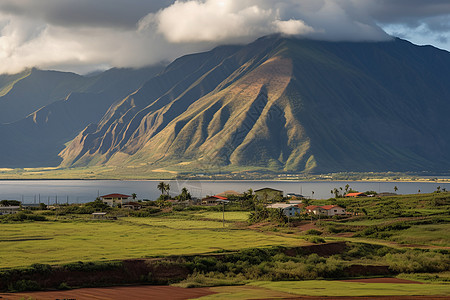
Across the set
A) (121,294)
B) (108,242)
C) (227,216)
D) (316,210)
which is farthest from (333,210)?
(121,294)

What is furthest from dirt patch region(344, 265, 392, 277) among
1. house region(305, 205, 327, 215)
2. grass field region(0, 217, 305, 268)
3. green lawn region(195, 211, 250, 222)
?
house region(305, 205, 327, 215)

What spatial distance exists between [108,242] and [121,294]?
1241 inches

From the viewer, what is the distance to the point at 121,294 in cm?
5544

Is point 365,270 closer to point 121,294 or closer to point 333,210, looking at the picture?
point 121,294

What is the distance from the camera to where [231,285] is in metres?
60.8

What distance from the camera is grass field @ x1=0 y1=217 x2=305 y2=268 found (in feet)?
231

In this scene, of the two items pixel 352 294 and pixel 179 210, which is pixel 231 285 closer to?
pixel 352 294

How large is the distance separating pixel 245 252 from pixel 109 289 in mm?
21642

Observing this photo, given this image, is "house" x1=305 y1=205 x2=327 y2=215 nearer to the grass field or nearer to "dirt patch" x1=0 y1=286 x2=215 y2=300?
the grass field

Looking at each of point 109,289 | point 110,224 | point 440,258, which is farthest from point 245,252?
point 110,224

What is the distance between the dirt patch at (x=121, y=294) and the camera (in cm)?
5294

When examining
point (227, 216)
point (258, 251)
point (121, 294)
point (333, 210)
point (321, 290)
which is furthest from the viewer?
point (227, 216)

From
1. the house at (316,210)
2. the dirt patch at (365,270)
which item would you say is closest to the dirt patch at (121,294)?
the dirt patch at (365,270)

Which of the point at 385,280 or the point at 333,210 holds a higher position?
the point at 333,210
